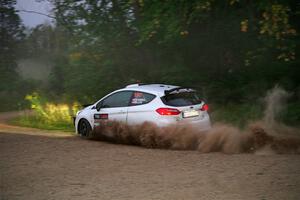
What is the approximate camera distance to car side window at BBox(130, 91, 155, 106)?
1212 cm

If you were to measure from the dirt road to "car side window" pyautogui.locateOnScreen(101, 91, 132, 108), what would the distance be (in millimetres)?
1440

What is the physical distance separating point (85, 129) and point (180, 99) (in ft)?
10.9

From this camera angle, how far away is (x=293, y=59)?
16250 millimetres

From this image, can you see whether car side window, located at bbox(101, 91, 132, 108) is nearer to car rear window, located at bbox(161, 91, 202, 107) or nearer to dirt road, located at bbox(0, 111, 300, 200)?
car rear window, located at bbox(161, 91, 202, 107)

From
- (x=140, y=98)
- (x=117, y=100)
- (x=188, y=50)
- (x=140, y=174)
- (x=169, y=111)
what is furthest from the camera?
(x=188, y=50)

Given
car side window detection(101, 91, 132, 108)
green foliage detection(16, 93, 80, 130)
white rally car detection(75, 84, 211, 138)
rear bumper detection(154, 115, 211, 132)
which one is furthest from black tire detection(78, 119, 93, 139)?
green foliage detection(16, 93, 80, 130)

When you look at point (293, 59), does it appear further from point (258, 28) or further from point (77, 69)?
point (77, 69)

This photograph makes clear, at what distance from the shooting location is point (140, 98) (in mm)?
12352

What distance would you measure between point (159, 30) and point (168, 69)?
61.0 inches

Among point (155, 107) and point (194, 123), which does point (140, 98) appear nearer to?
point (155, 107)

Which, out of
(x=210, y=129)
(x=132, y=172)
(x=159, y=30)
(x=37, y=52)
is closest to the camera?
(x=132, y=172)

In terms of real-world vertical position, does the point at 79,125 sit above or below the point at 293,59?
below

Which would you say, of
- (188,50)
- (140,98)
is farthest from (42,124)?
(140,98)

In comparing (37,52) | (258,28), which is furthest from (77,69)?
(37,52)
